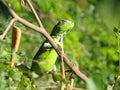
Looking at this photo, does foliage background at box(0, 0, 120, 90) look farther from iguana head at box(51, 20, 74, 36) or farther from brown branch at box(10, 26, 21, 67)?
brown branch at box(10, 26, 21, 67)

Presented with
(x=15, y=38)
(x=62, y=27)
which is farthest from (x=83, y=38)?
(x=15, y=38)

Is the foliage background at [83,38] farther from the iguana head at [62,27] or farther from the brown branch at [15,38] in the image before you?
the brown branch at [15,38]

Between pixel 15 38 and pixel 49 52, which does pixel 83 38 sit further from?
pixel 15 38

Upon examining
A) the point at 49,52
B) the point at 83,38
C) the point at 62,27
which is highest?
the point at 83,38

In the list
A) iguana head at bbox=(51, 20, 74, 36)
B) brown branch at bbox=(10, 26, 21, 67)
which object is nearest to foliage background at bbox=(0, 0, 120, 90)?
iguana head at bbox=(51, 20, 74, 36)

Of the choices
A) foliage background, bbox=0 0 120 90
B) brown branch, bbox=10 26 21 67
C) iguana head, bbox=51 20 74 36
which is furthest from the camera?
Result: foliage background, bbox=0 0 120 90

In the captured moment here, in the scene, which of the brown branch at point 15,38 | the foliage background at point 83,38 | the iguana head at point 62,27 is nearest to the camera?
the brown branch at point 15,38

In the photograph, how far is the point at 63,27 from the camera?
1970mm

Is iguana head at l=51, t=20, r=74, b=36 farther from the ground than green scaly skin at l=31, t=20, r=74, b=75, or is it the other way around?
iguana head at l=51, t=20, r=74, b=36

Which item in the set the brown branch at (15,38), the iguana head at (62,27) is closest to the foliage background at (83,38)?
the iguana head at (62,27)

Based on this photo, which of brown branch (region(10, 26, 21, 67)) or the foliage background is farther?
the foliage background

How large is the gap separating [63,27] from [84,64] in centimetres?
230

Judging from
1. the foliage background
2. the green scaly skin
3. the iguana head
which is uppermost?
the foliage background

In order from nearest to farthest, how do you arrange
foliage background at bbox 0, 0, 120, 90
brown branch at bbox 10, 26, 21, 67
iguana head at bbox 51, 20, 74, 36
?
1. brown branch at bbox 10, 26, 21, 67
2. iguana head at bbox 51, 20, 74, 36
3. foliage background at bbox 0, 0, 120, 90
